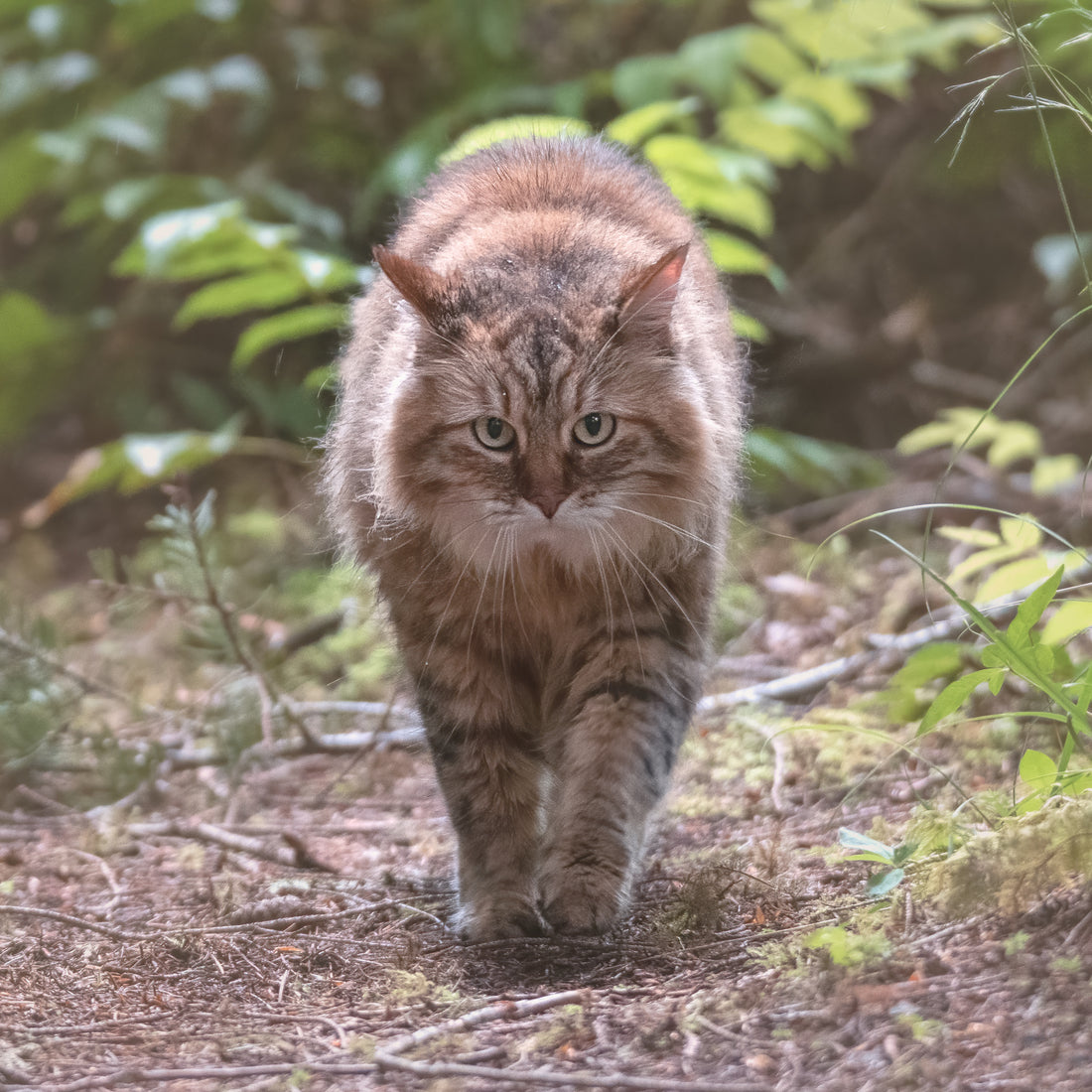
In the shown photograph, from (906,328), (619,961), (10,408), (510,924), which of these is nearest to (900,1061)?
(619,961)

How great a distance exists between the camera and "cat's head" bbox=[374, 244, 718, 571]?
242 centimetres

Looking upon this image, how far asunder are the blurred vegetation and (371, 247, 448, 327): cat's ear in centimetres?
224

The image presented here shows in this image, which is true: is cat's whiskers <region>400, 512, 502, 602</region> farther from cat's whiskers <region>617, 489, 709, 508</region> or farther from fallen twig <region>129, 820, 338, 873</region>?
fallen twig <region>129, 820, 338, 873</region>

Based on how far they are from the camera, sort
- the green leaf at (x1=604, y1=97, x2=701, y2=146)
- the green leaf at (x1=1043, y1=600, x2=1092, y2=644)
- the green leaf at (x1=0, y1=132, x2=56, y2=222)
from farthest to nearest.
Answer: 1. the green leaf at (x1=0, y1=132, x2=56, y2=222)
2. the green leaf at (x1=604, y1=97, x2=701, y2=146)
3. the green leaf at (x1=1043, y1=600, x2=1092, y2=644)

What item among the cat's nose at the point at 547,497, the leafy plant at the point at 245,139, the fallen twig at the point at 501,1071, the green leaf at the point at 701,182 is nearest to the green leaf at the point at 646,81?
the leafy plant at the point at 245,139

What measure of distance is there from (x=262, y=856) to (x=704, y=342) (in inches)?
63.0

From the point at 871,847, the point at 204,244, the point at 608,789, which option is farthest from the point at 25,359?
the point at 871,847

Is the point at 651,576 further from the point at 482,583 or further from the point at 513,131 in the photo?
the point at 513,131

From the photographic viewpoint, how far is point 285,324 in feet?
14.3

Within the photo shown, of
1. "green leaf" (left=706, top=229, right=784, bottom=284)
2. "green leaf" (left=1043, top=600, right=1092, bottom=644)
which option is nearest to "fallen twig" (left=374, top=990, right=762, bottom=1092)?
"green leaf" (left=1043, top=600, right=1092, bottom=644)

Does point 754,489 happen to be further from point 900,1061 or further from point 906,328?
point 900,1061

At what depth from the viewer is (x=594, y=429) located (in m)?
2.47

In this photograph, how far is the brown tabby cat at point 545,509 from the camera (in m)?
2.45

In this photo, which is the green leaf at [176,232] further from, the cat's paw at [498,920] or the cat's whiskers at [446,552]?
the cat's paw at [498,920]
